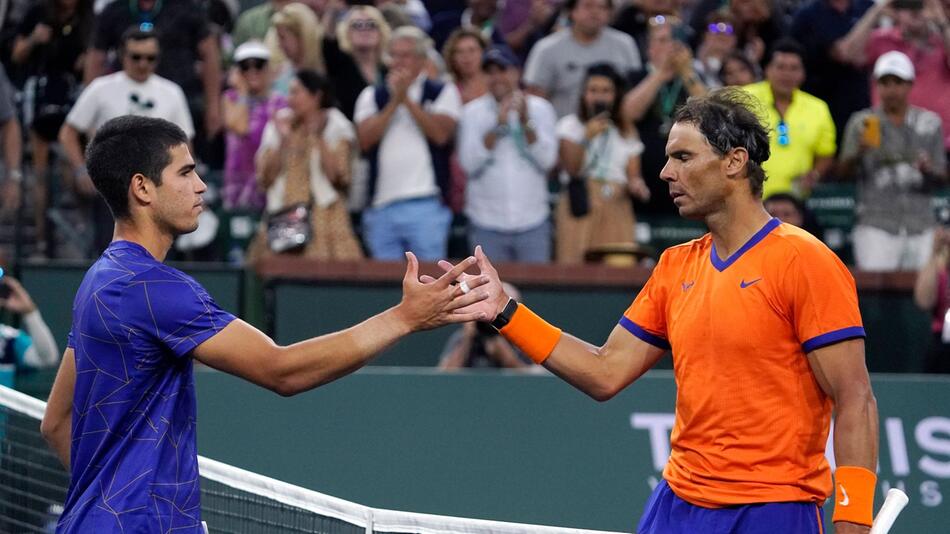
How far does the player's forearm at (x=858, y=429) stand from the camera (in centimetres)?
443

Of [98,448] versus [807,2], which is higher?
[807,2]

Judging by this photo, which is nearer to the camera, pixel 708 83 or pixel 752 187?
pixel 752 187

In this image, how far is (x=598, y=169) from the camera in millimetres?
10711

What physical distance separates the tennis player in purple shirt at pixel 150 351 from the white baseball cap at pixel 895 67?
23.6ft

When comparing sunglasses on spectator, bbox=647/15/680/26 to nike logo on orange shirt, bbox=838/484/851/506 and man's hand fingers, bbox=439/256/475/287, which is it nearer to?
man's hand fingers, bbox=439/256/475/287

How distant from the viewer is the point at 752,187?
482 cm

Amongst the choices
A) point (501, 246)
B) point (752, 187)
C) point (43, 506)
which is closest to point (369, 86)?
point (501, 246)

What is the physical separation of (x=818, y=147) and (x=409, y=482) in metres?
4.04

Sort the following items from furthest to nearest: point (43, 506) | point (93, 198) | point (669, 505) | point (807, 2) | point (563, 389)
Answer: point (807, 2) < point (93, 198) < point (563, 389) < point (43, 506) < point (669, 505)

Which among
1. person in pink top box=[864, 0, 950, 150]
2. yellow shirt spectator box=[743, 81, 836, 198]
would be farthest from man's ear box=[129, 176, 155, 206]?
person in pink top box=[864, 0, 950, 150]

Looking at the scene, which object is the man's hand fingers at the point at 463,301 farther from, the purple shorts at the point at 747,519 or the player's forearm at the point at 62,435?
the player's forearm at the point at 62,435

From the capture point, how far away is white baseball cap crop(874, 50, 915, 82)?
10.8 meters

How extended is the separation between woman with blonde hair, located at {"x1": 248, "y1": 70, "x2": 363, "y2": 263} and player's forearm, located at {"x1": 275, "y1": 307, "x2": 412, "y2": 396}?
609 centimetres

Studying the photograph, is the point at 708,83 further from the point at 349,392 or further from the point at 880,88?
the point at 349,392
